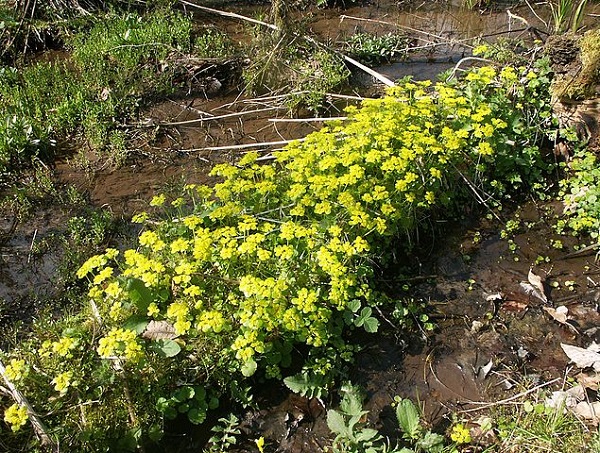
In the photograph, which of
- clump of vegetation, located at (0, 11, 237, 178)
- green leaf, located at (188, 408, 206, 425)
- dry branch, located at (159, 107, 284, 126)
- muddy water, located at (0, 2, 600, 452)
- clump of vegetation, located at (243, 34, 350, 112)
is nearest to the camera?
green leaf, located at (188, 408, 206, 425)

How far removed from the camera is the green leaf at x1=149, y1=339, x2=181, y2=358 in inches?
125

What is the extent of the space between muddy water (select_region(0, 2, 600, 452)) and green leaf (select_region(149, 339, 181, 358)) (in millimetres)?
587

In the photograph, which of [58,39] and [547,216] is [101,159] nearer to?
[58,39]

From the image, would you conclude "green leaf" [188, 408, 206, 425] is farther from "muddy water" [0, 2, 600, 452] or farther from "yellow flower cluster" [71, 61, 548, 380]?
"yellow flower cluster" [71, 61, 548, 380]

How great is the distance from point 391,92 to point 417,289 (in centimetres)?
174

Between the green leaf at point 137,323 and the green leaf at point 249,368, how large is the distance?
671 millimetres

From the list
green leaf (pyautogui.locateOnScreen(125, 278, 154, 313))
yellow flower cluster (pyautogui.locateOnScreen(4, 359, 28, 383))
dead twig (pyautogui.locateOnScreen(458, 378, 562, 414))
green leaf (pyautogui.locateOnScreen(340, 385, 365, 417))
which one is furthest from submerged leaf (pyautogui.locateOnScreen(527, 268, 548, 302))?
yellow flower cluster (pyautogui.locateOnScreen(4, 359, 28, 383))

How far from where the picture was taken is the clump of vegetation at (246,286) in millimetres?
3100

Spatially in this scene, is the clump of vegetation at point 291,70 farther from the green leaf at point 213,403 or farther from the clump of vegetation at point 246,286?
the green leaf at point 213,403

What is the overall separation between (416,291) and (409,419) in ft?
4.21

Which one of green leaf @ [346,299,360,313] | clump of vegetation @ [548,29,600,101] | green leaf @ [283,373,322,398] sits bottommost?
green leaf @ [283,373,322,398]

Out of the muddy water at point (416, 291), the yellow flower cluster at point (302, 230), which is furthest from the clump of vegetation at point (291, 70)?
the yellow flower cluster at point (302, 230)

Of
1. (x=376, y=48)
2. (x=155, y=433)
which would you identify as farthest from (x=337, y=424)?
(x=376, y=48)

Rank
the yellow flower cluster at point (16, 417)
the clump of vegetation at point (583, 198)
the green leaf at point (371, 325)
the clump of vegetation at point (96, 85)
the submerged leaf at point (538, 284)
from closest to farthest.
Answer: the yellow flower cluster at point (16, 417) < the green leaf at point (371, 325) < the submerged leaf at point (538, 284) < the clump of vegetation at point (583, 198) < the clump of vegetation at point (96, 85)
